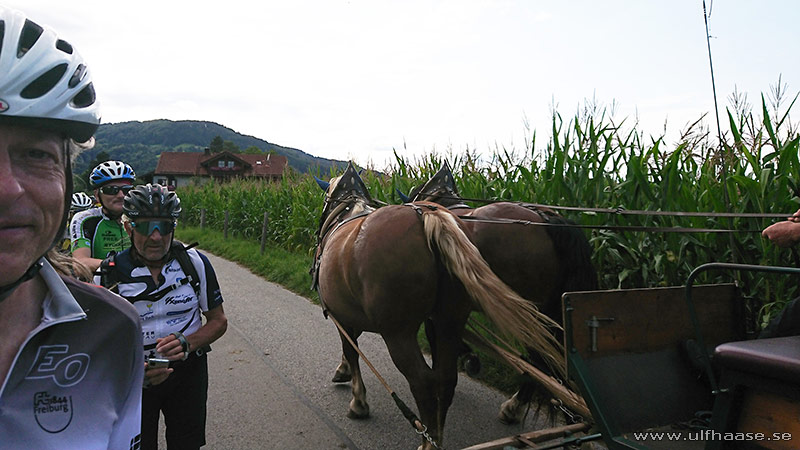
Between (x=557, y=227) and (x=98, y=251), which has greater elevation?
(x=557, y=227)

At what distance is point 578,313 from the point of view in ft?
6.70

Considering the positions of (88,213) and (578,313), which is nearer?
(578,313)

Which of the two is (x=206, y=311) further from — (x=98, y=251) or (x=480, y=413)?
(x=480, y=413)

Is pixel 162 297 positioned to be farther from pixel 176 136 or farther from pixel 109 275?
pixel 176 136

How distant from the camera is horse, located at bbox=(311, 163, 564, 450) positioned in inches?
109

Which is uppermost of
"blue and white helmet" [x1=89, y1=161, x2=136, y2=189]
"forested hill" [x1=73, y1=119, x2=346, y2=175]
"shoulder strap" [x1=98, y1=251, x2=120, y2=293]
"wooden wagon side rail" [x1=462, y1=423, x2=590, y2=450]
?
"forested hill" [x1=73, y1=119, x2=346, y2=175]

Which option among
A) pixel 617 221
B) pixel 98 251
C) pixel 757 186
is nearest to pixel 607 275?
pixel 617 221

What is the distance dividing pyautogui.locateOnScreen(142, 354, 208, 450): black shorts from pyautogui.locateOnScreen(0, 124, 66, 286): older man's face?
144cm

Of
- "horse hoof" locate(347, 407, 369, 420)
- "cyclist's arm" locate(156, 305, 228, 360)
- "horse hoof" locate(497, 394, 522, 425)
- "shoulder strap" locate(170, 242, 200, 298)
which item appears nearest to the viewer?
"cyclist's arm" locate(156, 305, 228, 360)

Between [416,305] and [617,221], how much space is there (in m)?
1.94

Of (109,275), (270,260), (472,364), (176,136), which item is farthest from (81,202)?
(176,136)

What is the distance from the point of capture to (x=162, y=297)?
211 centimetres

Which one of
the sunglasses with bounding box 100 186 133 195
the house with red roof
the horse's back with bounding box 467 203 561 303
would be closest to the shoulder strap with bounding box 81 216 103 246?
the sunglasses with bounding box 100 186 133 195

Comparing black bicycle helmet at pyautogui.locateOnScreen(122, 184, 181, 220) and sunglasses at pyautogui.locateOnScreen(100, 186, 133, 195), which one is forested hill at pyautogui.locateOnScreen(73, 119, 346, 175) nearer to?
sunglasses at pyautogui.locateOnScreen(100, 186, 133, 195)
